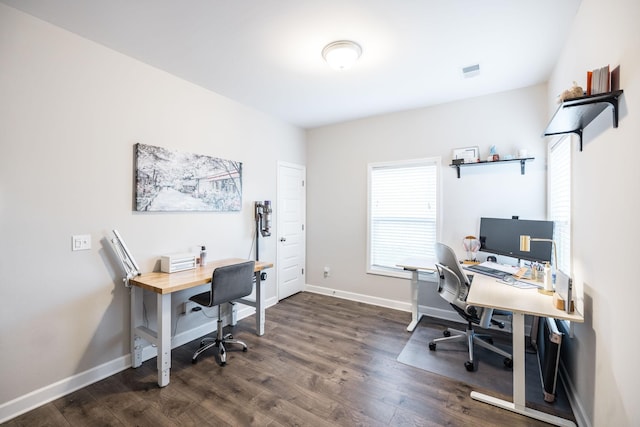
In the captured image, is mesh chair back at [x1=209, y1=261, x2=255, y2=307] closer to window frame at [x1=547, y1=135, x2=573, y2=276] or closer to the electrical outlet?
the electrical outlet

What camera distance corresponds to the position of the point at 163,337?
2.14 meters

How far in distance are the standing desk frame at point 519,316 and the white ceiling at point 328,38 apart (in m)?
2.02

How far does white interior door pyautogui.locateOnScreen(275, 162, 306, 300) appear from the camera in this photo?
414cm

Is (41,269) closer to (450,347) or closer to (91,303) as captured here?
(91,303)

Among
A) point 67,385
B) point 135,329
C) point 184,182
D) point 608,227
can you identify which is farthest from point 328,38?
point 67,385

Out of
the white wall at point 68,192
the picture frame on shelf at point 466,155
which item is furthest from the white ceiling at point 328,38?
the picture frame on shelf at point 466,155

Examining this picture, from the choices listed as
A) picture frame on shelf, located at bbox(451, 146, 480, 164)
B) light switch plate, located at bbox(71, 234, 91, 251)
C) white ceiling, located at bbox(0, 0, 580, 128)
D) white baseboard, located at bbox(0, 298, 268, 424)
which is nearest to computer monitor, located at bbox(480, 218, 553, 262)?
picture frame on shelf, located at bbox(451, 146, 480, 164)

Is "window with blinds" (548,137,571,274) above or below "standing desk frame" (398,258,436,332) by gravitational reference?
above

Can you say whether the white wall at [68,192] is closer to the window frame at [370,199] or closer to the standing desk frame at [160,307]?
the standing desk frame at [160,307]

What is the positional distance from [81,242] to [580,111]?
350 centimetres

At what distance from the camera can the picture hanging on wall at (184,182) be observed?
98.5 inches

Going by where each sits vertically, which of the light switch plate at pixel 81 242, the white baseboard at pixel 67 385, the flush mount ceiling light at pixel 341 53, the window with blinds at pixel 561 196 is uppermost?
the flush mount ceiling light at pixel 341 53

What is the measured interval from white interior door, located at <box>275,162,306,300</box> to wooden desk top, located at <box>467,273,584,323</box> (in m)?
2.68

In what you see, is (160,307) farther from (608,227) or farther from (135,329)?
(608,227)
